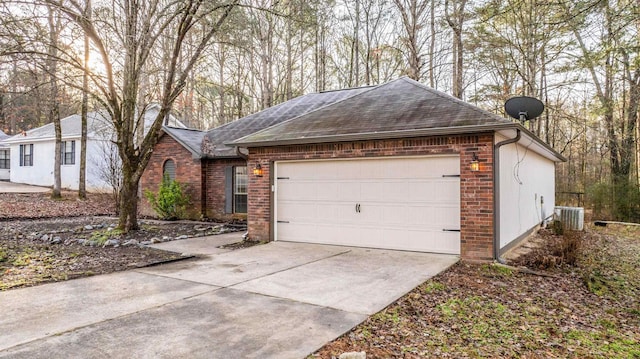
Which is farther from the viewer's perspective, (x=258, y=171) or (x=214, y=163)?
(x=214, y=163)

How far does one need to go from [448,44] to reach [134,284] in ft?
61.0

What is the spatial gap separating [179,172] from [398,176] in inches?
358

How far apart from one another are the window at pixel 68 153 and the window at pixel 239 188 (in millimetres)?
14023

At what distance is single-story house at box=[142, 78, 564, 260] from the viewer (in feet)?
23.0

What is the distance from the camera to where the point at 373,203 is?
324 inches

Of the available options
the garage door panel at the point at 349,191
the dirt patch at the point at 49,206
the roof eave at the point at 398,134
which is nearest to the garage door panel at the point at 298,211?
the garage door panel at the point at 349,191

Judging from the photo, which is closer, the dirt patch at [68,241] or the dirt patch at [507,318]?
the dirt patch at [507,318]

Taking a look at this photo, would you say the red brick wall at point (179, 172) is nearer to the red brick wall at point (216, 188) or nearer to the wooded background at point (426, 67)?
the red brick wall at point (216, 188)

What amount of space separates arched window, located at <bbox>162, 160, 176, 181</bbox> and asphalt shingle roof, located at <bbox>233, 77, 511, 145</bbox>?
20.2 ft

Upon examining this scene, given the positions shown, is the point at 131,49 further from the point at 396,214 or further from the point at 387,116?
the point at 396,214

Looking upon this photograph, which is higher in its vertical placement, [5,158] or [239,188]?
[5,158]

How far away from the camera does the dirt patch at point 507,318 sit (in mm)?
3609

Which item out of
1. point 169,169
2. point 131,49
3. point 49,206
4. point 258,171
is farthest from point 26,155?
point 258,171

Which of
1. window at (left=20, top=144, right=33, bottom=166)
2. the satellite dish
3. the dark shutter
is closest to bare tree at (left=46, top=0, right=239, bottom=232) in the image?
the dark shutter
